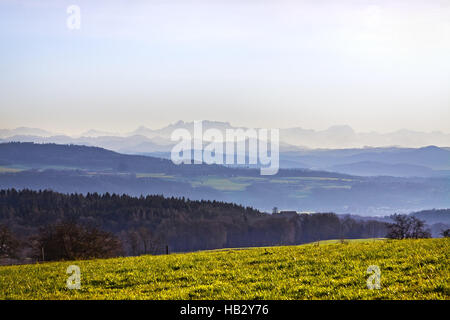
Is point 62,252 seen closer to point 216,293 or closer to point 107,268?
point 107,268

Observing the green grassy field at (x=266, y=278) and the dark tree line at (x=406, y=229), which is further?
the dark tree line at (x=406, y=229)

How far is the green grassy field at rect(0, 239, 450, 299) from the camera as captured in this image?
17.0 m

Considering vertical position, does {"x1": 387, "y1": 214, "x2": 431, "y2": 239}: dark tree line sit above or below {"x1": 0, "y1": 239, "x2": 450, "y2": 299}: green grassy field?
below

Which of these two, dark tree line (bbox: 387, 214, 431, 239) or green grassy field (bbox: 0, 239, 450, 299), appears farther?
dark tree line (bbox: 387, 214, 431, 239)

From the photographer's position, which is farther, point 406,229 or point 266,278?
point 406,229

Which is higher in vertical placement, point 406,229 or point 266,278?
point 266,278

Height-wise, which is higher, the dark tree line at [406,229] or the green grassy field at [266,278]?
the green grassy field at [266,278]

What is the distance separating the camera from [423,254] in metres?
23.0

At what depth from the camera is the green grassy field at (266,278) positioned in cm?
1702

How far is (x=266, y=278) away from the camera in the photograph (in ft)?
67.2
